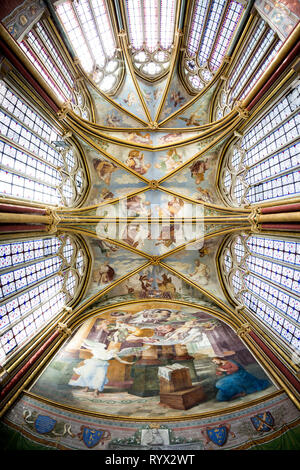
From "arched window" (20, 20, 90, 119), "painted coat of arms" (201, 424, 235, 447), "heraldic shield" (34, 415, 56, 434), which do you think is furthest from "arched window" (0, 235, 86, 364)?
"painted coat of arms" (201, 424, 235, 447)

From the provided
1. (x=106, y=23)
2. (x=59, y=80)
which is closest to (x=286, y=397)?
(x=59, y=80)

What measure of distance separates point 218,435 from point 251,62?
1494 centimetres

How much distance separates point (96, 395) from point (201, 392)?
3736 mm

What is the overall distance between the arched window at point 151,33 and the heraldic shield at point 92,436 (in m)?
19.4

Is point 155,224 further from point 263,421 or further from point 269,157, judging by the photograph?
point 263,421

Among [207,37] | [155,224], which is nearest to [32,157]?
[155,224]

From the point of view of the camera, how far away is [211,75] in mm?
14500

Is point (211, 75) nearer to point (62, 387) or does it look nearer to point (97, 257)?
point (97, 257)

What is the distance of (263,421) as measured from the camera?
7.35 m

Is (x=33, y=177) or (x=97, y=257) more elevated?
(x=33, y=177)

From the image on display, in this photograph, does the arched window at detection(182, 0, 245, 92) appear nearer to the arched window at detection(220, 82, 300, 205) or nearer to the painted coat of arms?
the arched window at detection(220, 82, 300, 205)

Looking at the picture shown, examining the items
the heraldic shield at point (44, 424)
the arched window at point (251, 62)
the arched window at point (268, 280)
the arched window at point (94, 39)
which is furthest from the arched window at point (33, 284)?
the arched window at point (251, 62)

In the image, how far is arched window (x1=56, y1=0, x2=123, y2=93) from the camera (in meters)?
11.6

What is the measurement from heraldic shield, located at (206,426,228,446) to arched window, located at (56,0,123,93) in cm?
1704
